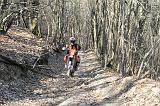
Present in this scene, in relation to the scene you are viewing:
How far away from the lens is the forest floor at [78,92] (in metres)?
12.9

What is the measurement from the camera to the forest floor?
1291 centimetres

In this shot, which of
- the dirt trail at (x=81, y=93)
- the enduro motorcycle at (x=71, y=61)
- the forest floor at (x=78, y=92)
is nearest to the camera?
the forest floor at (x=78, y=92)

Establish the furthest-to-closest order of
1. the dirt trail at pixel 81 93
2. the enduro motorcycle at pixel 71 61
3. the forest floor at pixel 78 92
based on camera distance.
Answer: the enduro motorcycle at pixel 71 61
the dirt trail at pixel 81 93
the forest floor at pixel 78 92

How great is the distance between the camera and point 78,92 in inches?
602

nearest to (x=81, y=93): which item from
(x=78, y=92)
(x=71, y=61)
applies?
(x=78, y=92)

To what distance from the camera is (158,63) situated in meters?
19.4

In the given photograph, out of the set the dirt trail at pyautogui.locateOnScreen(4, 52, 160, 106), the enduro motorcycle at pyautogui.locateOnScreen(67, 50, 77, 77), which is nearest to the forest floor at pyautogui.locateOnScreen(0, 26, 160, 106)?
the dirt trail at pyautogui.locateOnScreen(4, 52, 160, 106)

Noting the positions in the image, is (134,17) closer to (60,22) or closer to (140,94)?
(140,94)

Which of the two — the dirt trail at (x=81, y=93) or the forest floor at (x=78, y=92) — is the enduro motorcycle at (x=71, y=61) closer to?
the dirt trail at (x=81, y=93)

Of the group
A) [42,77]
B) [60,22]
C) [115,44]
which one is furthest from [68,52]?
[60,22]

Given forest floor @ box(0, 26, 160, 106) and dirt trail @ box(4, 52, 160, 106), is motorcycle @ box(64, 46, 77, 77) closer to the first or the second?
dirt trail @ box(4, 52, 160, 106)

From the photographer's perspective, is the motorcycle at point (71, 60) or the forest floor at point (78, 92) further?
the motorcycle at point (71, 60)

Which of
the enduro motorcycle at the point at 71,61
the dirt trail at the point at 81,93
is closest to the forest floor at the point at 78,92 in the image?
the dirt trail at the point at 81,93

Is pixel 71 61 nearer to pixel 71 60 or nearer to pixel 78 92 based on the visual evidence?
pixel 71 60
